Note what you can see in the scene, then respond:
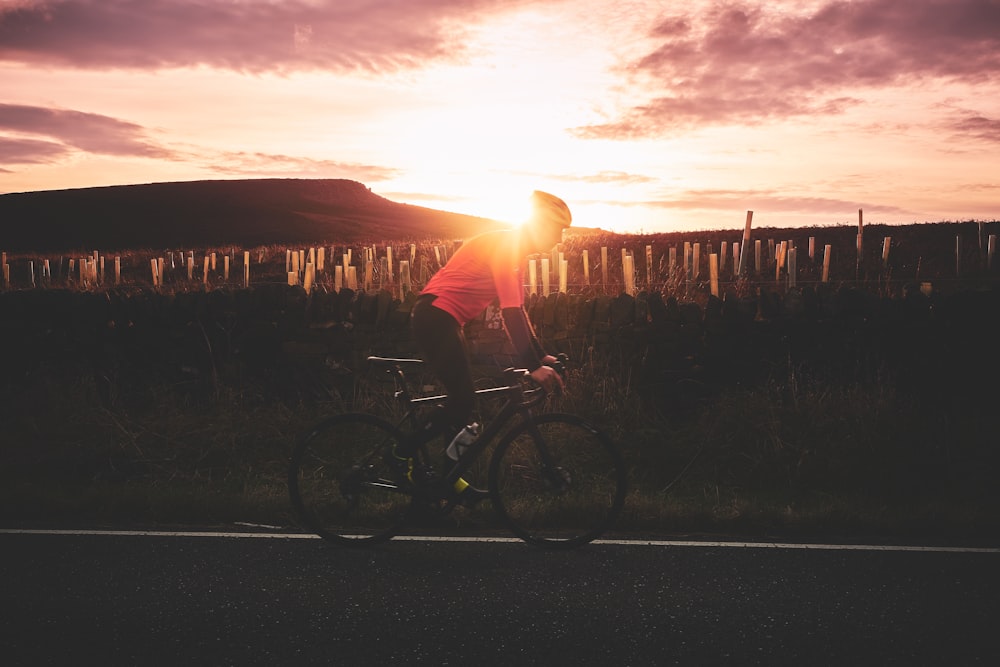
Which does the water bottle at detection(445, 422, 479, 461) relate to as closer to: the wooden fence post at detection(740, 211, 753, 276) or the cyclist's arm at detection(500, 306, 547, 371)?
the cyclist's arm at detection(500, 306, 547, 371)

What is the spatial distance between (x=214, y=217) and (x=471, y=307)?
74540 mm

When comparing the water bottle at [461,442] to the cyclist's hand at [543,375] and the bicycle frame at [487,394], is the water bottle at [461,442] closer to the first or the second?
the bicycle frame at [487,394]

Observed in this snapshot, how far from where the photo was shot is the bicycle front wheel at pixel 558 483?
18.2 ft

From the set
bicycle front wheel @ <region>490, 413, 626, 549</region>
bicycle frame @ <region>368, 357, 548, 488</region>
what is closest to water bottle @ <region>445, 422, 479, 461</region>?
bicycle frame @ <region>368, 357, 548, 488</region>

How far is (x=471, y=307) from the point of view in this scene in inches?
218

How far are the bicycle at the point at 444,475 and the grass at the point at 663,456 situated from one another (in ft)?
1.36

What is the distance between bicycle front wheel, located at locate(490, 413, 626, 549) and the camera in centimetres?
555

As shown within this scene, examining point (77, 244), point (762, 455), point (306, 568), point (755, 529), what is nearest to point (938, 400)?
point (762, 455)

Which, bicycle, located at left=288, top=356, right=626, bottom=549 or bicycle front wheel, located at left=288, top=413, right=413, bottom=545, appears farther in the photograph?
bicycle front wheel, located at left=288, top=413, right=413, bottom=545

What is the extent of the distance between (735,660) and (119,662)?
264 cm

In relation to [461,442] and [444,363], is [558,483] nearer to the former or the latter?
[461,442]

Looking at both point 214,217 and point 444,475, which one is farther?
point 214,217

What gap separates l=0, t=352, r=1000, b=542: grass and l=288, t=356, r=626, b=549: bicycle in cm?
41

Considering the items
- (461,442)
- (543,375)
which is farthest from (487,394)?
(543,375)
